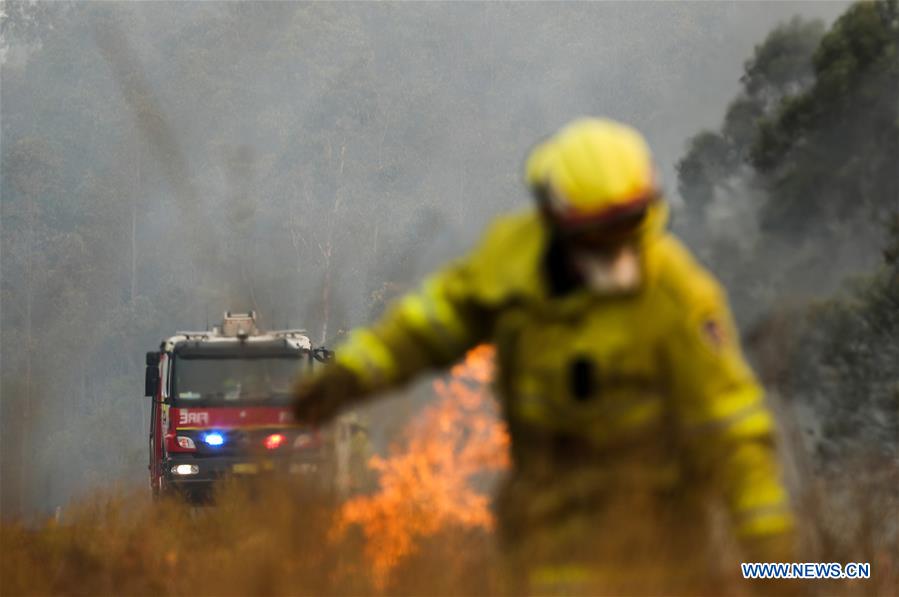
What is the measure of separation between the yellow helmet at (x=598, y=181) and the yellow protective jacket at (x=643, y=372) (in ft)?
0.34

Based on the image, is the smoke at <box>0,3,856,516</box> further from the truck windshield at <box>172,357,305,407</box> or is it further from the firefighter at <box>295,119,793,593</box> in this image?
the firefighter at <box>295,119,793,593</box>

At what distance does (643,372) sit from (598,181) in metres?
0.37

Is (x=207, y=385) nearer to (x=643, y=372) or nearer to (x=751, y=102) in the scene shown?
(x=751, y=102)

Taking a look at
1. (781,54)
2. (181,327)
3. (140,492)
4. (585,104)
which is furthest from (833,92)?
(181,327)

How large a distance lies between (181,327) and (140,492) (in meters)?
63.6

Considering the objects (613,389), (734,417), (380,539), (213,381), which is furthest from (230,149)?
(734,417)

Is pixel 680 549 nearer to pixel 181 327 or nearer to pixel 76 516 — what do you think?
pixel 76 516

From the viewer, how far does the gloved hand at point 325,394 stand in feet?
13.5

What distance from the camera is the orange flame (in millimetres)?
6496

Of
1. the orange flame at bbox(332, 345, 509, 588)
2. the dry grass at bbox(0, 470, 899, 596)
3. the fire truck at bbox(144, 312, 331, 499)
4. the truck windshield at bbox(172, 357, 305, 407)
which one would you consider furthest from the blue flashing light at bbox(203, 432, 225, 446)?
the orange flame at bbox(332, 345, 509, 588)

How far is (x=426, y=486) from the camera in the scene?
25.7 ft

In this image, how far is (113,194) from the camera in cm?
8850

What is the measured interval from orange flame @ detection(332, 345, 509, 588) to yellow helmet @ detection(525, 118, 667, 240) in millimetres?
1798

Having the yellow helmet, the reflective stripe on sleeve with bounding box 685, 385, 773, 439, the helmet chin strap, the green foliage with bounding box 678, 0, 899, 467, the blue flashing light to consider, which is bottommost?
the reflective stripe on sleeve with bounding box 685, 385, 773, 439
